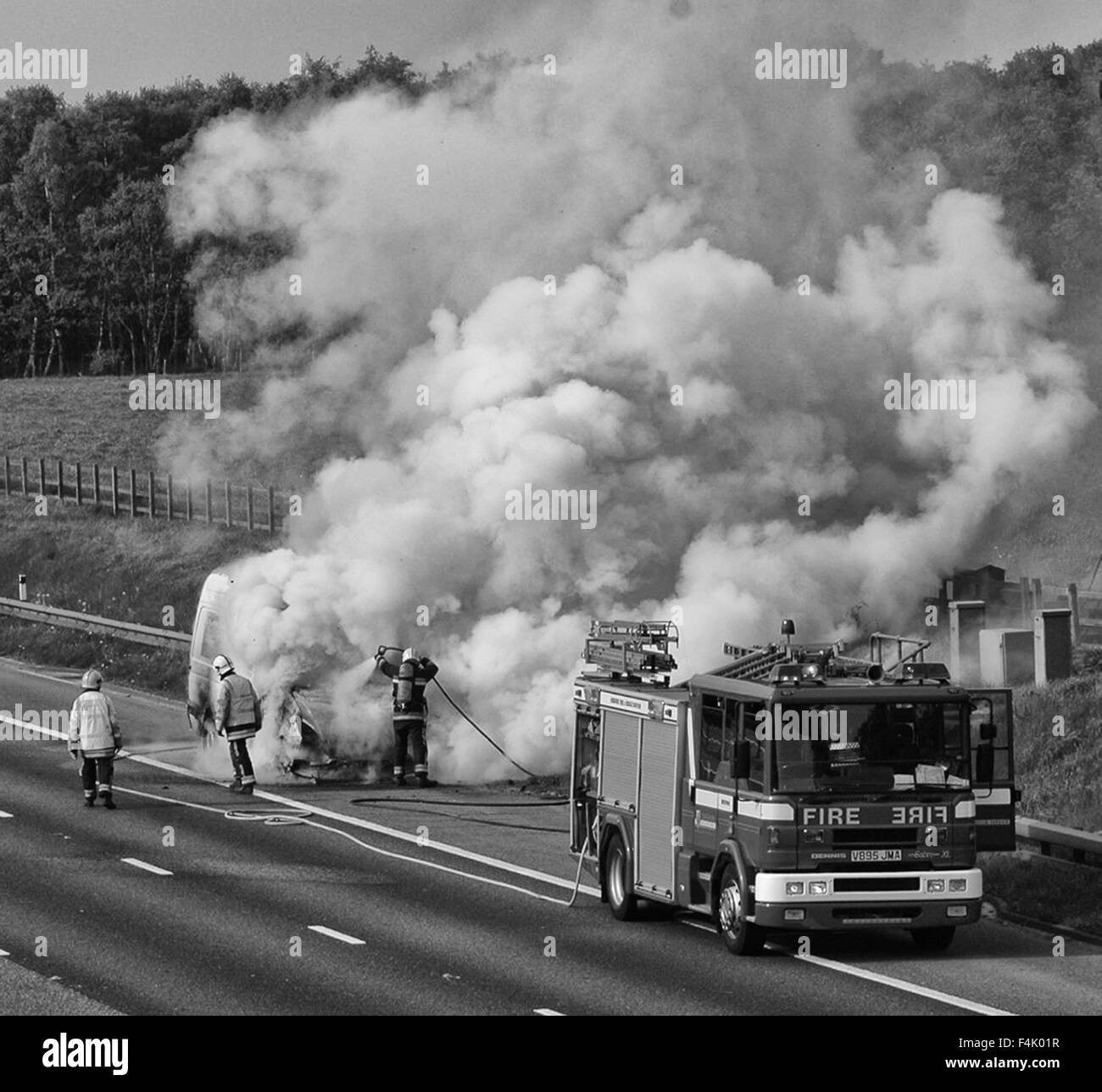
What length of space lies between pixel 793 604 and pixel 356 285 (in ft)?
29.9

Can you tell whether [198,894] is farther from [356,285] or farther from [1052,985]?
[356,285]

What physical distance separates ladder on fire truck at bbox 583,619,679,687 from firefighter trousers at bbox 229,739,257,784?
722 centimetres

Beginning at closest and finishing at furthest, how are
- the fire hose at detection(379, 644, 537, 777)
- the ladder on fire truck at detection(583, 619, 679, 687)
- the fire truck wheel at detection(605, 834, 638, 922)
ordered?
the fire truck wheel at detection(605, 834, 638, 922)
the ladder on fire truck at detection(583, 619, 679, 687)
the fire hose at detection(379, 644, 537, 777)

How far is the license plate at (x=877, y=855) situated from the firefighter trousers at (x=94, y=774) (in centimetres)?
1226

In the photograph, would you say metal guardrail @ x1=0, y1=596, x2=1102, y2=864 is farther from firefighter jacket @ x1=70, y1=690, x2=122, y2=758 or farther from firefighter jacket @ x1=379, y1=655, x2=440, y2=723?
firefighter jacket @ x1=70, y1=690, x2=122, y2=758

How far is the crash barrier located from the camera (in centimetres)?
5131

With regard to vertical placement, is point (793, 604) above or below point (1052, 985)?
above

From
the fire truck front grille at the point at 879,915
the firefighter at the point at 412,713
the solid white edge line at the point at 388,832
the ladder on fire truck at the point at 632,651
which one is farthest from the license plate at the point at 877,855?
the firefighter at the point at 412,713

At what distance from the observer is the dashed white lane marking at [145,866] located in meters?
24.2

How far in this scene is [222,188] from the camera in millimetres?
36344

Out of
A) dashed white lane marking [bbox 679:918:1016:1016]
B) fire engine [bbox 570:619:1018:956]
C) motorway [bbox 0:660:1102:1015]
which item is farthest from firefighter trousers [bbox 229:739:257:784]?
dashed white lane marking [bbox 679:918:1016:1016]
